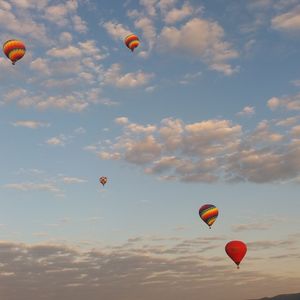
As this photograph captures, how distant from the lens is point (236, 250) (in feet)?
298

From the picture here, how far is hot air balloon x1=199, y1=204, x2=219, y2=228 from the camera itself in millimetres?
97562

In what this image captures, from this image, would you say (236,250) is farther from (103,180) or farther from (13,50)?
(13,50)

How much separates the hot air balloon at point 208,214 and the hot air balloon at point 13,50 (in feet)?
167

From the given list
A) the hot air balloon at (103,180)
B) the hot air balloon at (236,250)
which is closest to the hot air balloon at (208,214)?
the hot air balloon at (236,250)

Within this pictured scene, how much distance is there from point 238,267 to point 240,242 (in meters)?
7.62

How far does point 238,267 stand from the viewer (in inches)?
3369

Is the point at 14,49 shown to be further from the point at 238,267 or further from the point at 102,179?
the point at 238,267

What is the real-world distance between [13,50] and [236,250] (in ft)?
203

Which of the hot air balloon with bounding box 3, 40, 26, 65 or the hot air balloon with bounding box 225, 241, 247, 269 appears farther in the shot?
the hot air balloon with bounding box 3, 40, 26, 65

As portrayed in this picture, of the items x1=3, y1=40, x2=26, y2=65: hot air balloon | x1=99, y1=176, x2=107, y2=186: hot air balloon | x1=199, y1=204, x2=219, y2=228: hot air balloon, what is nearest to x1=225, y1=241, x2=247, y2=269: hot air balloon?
x1=199, y1=204, x2=219, y2=228: hot air balloon

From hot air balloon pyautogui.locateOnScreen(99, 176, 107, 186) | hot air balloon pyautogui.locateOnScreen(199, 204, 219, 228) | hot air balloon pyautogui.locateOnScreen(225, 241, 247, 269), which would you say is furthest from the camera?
hot air balloon pyautogui.locateOnScreen(99, 176, 107, 186)

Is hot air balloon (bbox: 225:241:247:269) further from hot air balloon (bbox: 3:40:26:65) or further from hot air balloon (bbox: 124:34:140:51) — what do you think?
hot air balloon (bbox: 3:40:26:65)

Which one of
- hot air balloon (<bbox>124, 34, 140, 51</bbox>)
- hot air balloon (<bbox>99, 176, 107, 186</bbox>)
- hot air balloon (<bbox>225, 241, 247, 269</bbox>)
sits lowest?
hot air balloon (<bbox>225, 241, 247, 269</bbox>)

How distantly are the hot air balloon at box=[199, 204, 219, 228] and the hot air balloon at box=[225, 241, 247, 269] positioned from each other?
725 centimetres
